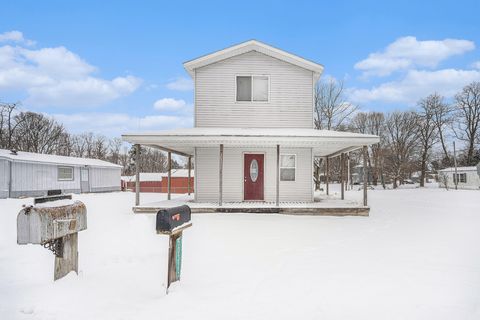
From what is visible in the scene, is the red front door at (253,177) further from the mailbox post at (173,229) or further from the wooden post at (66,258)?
the wooden post at (66,258)

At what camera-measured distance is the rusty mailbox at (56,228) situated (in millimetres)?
3977

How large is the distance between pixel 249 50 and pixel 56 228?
12663 mm

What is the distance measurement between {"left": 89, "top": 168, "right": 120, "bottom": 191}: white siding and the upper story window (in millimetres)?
20316

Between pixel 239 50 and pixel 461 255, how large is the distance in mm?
11584

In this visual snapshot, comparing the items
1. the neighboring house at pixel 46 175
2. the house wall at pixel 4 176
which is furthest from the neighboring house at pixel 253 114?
the neighboring house at pixel 46 175

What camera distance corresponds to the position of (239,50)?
599 inches

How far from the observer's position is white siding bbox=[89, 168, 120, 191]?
1211 inches

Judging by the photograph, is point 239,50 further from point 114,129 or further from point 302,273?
→ point 114,129

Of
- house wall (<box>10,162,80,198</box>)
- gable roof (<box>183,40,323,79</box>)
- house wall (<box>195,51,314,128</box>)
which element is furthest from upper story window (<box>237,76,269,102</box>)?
house wall (<box>10,162,80,198</box>)

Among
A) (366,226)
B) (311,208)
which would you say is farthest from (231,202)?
(366,226)

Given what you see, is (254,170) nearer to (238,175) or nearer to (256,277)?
(238,175)

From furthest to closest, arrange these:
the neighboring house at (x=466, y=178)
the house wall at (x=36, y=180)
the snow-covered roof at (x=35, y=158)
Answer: the neighboring house at (x=466, y=178), the snow-covered roof at (x=35, y=158), the house wall at (x=36, y=180)

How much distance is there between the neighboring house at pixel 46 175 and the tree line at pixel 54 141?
1824 centimetres

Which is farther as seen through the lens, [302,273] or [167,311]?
[302,273]
